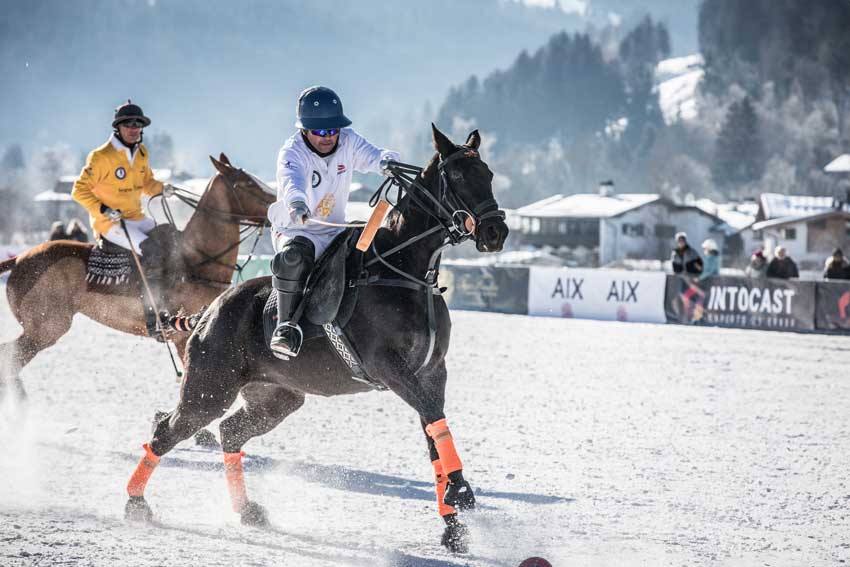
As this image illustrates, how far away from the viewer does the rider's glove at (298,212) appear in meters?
5.95

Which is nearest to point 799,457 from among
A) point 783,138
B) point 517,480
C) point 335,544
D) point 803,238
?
point 517,480

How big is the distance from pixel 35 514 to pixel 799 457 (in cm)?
598

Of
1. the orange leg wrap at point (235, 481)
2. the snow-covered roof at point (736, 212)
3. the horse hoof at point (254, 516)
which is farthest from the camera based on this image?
the snow-covered roof at point (736, 212)

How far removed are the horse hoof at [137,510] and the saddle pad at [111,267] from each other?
11.7ft

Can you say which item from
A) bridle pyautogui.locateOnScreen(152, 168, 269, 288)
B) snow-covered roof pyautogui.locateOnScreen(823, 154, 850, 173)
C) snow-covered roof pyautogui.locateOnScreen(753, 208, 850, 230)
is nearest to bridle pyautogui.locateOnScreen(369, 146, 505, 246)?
bridle pyautogui.locateOnScreen(152, 168, 269, 288)

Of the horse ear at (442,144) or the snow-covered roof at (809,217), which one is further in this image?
the snow-covered roof at (809,217)

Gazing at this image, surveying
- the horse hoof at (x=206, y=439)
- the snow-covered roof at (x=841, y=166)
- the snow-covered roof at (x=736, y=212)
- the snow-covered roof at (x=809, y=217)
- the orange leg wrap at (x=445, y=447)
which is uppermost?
the snow-covered roof at (x=841, y=166)

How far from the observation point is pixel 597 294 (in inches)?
990

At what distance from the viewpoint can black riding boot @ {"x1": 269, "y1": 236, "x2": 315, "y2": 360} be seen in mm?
6113

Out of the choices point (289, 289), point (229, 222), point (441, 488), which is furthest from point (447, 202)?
point (229, 222)

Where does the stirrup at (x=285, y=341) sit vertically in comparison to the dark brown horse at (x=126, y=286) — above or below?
below

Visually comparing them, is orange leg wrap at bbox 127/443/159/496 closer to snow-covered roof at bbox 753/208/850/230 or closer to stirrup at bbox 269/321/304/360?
stirrup at bbox 269/321/304/360

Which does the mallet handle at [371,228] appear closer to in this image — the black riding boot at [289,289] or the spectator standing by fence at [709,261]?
the black riding boot at [289,289]

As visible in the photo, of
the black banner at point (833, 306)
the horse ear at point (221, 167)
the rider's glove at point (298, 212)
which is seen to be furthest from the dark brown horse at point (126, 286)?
the black banner at point (833, 306)
